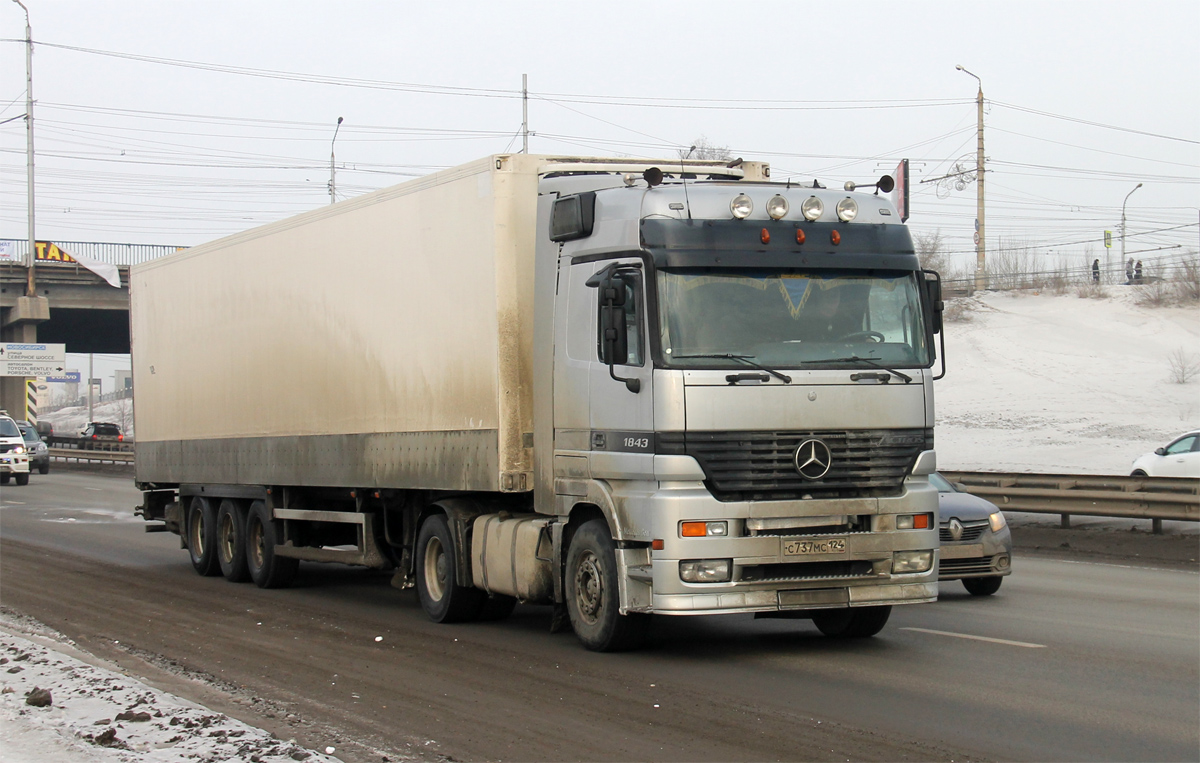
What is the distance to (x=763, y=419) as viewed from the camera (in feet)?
29.2

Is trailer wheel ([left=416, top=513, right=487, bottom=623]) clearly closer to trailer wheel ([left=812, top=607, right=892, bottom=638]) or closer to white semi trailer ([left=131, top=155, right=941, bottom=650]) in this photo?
white semi trailer ([left=131, top=155, right=941, bottom=650])

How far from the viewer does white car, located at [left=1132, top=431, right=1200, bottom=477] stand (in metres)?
23.5

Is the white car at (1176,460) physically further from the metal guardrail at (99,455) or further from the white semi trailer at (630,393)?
the metal guardrail at (99,455)

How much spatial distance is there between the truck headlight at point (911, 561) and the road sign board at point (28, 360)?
2185 inches

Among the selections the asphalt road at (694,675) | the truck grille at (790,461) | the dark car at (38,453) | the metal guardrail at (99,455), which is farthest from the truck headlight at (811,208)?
the metal guardrail at (99,455)

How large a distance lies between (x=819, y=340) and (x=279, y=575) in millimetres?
7981

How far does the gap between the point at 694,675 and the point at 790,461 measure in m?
1.59

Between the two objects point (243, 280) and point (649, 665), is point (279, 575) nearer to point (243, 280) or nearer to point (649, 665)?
point (243, 280)

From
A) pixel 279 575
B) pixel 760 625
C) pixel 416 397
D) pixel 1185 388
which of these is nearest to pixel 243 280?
pixel 279 575

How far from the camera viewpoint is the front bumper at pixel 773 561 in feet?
29.0

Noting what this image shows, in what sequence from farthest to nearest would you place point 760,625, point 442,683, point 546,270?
point 760,625 < point 546,270 < point 442,683

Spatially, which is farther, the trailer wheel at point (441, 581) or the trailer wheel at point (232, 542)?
the trailer wheel at point (232, 542)

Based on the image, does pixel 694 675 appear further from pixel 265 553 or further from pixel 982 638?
pixel 265 553

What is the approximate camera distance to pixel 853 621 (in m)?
10.3
